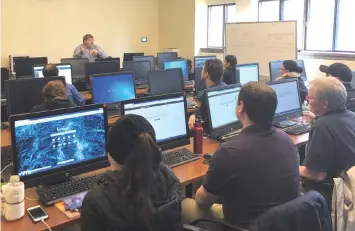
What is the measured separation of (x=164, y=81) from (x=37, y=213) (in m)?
2.74

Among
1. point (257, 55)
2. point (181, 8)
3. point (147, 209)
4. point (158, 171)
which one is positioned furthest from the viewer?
point (181, 8)

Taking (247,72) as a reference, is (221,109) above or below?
below

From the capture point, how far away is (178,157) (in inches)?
105

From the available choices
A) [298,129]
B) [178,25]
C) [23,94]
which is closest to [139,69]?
[23,94]

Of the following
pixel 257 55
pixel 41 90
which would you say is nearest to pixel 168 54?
pixel 257 55

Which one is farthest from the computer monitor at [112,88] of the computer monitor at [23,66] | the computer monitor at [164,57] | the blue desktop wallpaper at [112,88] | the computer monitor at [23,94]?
the computer monitor at [164,57]

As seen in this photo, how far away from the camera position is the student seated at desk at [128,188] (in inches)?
55.9

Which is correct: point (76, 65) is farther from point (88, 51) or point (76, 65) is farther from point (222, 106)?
point (222, 106)

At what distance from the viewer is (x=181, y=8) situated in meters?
9.91

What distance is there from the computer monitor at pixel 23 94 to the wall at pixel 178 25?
6776 mm

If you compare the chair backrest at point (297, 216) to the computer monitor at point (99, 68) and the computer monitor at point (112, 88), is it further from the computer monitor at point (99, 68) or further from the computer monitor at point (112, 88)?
the computer monitor at point (99, 68)

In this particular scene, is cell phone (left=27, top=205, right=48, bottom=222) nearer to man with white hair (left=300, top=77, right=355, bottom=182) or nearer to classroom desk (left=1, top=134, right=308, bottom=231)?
classroom desk (left=1, top=134, right=308, bottom=231)

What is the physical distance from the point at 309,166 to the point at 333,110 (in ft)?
1.35

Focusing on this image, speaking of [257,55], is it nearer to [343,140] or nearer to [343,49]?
[343,49]
